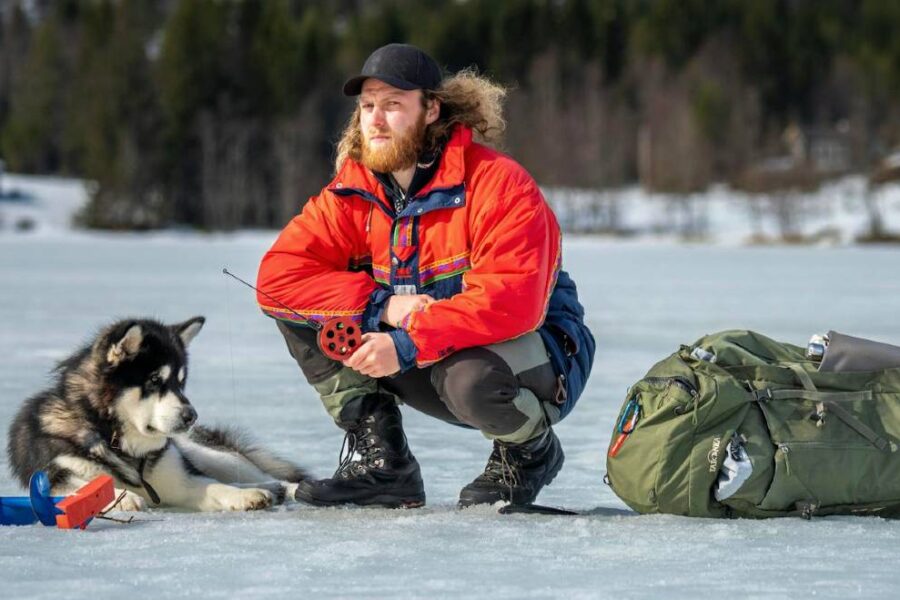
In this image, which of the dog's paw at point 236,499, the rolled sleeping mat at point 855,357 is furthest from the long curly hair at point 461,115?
the rolled sleeping mat at point 855,357

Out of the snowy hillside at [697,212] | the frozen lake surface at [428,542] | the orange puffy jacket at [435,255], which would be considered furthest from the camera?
the snowy hillside at [697,212]

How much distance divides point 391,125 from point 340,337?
0.68m

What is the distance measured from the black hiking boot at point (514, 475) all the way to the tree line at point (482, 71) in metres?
48.2

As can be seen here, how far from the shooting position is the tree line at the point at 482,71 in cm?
5741

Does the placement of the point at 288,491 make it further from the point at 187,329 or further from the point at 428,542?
the point at 428,542

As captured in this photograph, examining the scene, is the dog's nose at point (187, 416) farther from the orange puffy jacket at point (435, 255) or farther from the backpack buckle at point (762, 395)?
the backpack buckle at point (762, 395)

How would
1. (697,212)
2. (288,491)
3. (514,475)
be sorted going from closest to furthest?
(514,475), (288,491), (697,212)

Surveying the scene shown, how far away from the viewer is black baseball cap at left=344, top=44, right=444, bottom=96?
382cm

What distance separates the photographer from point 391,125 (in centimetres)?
387

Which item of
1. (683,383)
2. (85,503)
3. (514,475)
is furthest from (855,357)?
(85,503)

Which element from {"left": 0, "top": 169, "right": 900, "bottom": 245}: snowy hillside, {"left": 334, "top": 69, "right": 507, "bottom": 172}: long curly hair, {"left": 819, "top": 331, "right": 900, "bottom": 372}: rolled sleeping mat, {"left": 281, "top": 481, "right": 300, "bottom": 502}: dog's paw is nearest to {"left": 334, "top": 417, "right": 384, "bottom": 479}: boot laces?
{"left": 281, "top": 481, "right": 300, "bottom": 502}: dog's paw

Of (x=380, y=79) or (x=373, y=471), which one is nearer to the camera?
(x=380, y=79)

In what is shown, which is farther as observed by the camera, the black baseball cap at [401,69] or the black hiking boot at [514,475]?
the black hiking boot at [514,475]

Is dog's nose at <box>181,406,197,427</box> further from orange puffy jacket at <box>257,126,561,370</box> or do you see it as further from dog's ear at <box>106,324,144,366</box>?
orange puffy jacket at <box>257,126,561,370</box>
